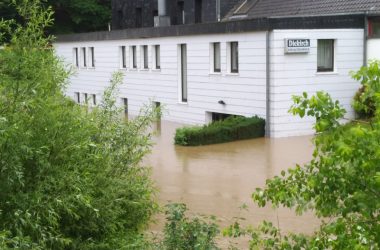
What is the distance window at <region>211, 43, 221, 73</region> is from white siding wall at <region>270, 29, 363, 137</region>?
10.8 ft

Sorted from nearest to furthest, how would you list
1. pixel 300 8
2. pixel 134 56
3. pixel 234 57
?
pixel 234 57
pixel 300 8
pixel 134 56

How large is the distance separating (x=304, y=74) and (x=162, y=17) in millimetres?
13858

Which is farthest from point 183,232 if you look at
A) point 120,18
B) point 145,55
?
point 120,18

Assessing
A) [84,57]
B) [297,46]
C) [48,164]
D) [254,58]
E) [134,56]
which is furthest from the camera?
[84,57]

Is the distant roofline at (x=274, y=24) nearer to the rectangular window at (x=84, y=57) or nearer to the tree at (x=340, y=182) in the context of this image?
the rectangular window at (x=84, y=57)

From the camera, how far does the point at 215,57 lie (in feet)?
75.9

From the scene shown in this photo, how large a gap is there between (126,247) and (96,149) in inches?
42.2

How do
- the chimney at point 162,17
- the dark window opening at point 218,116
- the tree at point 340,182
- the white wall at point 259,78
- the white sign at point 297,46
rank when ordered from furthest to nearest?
1. the chimney at point 162,17
2. the dark window opening at point 218,116
3. the white wall at point 259,78
4. the white sign at point 297,46
5. the tree at point 340,182

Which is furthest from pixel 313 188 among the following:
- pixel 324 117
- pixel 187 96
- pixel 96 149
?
pixel 187 96

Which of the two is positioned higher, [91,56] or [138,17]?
[138,17]

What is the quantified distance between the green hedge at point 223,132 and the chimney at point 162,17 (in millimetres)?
13664

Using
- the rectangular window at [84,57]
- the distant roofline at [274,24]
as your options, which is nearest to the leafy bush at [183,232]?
the distant roofline at [274,24]

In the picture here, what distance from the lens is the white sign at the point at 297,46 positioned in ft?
65.6

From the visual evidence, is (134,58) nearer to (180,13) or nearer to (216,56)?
(180,13)
